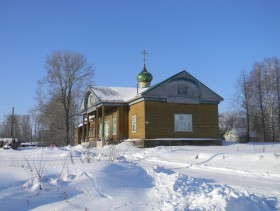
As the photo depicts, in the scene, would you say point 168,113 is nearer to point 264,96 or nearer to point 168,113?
point 168,113

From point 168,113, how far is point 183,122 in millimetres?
1395

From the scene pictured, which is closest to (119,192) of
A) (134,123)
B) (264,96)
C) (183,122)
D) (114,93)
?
(183,122)

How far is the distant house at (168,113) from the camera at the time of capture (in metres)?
23.0

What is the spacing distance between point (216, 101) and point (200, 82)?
2.03 meters

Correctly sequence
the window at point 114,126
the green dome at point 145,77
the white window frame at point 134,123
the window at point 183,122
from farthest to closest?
the green dome at point 145,77 → the window at point 114,126 → the white window frame at point 134,123 → the window at point 183,122

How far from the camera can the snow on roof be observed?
2588 cm

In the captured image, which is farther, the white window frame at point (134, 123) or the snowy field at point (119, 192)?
the white window frame at point (134, 123)

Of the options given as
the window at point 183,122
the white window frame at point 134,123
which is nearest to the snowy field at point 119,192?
the window at point 183,122

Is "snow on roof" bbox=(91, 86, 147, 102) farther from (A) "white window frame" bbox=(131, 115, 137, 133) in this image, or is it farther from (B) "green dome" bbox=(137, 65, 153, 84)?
(B) "green dome" bbox=(137, 65, 153, 84)

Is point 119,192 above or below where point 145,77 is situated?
below

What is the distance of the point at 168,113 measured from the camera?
2358 cm

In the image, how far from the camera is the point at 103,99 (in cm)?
2533

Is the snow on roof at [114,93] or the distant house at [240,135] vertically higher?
the snow on roof at [114,93]

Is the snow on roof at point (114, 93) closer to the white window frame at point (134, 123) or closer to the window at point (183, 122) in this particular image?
the white window frame at point (134, 123)
